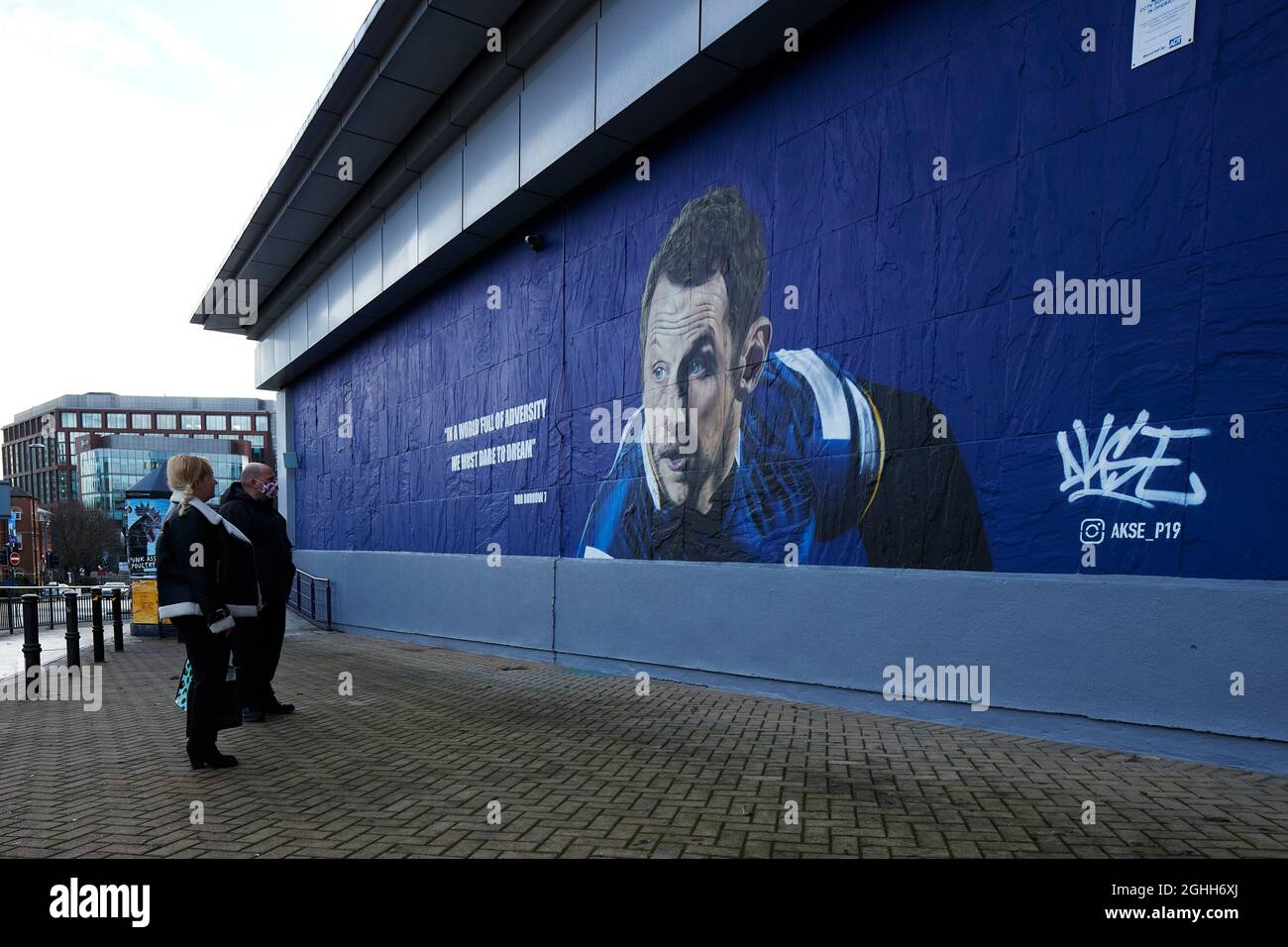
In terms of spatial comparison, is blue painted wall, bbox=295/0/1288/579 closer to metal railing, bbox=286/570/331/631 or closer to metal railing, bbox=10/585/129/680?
metal railing, bbox=10/585/129/680

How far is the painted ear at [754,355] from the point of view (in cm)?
752

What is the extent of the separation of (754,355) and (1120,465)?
3480mm

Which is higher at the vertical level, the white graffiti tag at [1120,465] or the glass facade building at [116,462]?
the glass facade building at [116,462]

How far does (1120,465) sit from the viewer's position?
4.98 m

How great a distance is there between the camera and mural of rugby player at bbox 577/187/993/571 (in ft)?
20.1

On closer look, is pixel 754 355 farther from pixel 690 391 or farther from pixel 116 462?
pixel 116 462

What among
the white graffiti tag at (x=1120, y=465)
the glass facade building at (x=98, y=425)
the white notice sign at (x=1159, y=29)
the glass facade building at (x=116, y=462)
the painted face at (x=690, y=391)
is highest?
the glass facade building at (x=98, y=425)

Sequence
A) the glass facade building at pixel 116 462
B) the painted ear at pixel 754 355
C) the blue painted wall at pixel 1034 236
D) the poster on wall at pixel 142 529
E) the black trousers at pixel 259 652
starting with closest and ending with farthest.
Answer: the blue painted wall at pixel 1034 236
the black trousers at pixel 259 652
the painted ear at pixel 754 355
the poster on wall at pixel 142 529
the glass facade building at pixel 116 462

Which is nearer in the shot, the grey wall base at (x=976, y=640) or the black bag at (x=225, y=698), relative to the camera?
the grey wall base at (x=976, y=640)

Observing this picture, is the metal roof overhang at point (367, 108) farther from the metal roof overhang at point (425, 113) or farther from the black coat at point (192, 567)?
the black coat at point (192, 567)

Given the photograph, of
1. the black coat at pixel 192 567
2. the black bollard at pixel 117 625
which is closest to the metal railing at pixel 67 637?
the black bollard at pixel 117 625

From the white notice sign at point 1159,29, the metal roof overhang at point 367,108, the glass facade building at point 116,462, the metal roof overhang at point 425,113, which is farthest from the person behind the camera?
the glass facade building at point 116,462

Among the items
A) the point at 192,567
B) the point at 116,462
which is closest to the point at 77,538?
the point at 116,462

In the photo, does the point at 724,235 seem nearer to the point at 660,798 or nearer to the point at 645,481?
the point at 645,481
